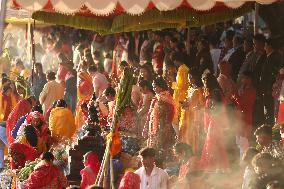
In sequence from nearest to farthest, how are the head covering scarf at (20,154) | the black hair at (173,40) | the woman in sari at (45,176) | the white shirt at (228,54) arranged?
1. the woman in sari at (45,176)
2. the head covering scarf at (20,154)
3. the white shirt at (228,54)
4. the black hair at (173,40)

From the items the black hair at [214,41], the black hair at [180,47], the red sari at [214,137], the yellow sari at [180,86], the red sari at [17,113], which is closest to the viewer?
the red sari at [214,137]

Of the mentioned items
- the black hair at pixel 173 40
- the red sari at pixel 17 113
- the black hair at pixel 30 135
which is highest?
the black hair at pixel 173 40

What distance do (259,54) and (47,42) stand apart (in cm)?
993

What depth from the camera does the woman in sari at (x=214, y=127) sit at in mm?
12043

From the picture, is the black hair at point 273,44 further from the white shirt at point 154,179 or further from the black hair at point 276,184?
the black hair at point 276,184

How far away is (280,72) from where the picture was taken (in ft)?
42.9

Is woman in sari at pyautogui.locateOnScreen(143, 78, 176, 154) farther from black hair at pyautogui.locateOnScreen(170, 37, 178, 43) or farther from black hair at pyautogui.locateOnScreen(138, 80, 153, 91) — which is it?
black hair at pyautogui.locateOnScreen(170, 37, 178, 43)

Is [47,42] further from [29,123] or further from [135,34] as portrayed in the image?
[29,123]

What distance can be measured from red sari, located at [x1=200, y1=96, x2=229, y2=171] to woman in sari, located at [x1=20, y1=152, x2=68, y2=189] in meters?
2.10

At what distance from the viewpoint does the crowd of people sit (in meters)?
10.5

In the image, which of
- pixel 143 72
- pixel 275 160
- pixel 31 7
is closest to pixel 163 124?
pixel 143 72

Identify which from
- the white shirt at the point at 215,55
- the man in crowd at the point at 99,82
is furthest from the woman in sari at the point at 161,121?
the white shirt at the point at 215,55

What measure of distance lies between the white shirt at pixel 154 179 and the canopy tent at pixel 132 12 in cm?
243

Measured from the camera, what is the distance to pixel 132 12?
11.7 metres
